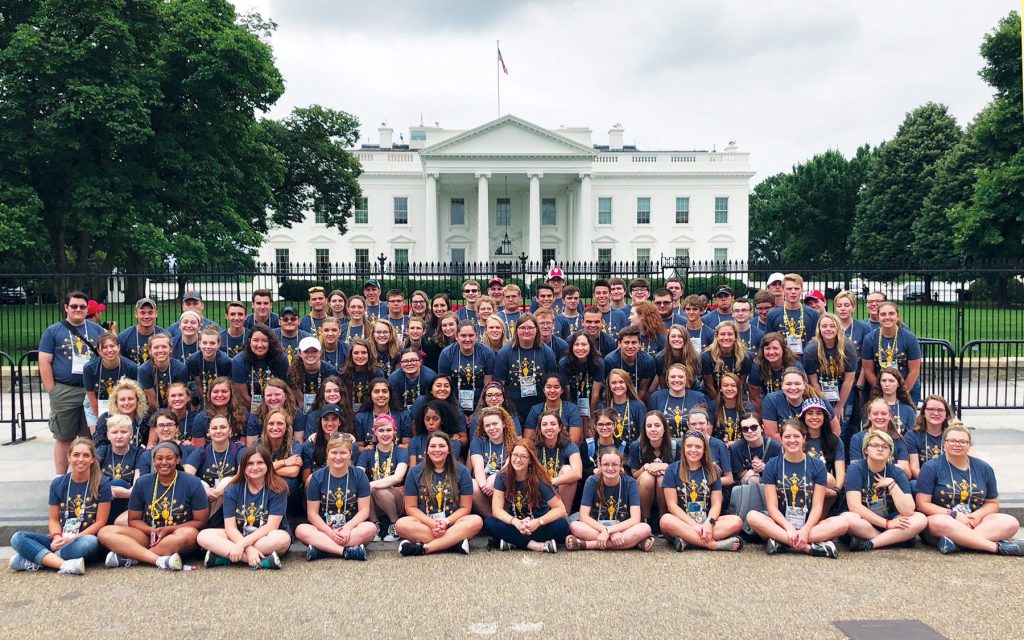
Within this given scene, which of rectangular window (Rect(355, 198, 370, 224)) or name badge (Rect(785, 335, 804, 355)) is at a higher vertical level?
rectangular window (Rect(355, 198, 370, 224))

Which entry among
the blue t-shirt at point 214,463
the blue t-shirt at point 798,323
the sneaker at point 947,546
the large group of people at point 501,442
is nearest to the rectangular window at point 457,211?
the large group of people at point 501,442

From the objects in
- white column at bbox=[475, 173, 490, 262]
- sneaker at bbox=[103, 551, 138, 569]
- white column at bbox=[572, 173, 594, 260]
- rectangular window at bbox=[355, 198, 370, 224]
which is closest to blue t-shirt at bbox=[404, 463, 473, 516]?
sneaker at bbox=[103, 551, 138, 569]

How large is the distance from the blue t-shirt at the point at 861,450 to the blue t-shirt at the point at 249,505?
4.83m

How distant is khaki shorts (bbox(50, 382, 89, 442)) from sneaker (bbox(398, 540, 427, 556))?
Result: 383cm

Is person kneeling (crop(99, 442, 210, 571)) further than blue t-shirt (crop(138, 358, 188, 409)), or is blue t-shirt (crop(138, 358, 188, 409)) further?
blue t-shirt (crop(138, 358, 188, 409))

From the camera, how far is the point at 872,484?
626 centimetres

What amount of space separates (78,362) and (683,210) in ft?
174

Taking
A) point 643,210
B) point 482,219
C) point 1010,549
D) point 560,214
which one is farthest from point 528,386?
point 643,210

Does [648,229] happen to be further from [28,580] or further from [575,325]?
[28,580]

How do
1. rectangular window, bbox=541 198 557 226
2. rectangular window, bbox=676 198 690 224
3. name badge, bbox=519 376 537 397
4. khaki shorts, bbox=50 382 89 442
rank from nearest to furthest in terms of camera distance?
name badge, bbox=519 376 537 397 < khaki shorts, bbox=50 382 89 442 < rectangular window, bbox=541 198 557 226 < rectangular window, bbox=676 198 690 224

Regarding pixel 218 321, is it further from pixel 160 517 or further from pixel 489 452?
pixel 489 452

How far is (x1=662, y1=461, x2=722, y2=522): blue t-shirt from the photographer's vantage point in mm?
6297

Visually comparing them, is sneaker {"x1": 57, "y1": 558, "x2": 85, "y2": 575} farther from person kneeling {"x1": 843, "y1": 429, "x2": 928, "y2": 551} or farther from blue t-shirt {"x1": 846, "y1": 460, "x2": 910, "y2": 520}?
blue t-shirt {"x1": 846, "y1": 460, "x2": 910, "y2": 520}

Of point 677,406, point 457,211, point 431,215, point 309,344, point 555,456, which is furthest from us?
point 457,211
